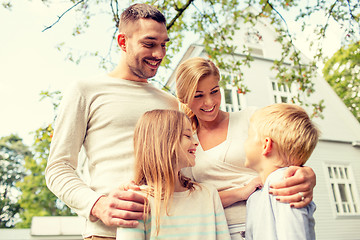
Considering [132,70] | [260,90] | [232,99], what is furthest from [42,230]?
[132,70]

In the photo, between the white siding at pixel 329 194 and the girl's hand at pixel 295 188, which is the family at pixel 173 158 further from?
the white siding at pixel 329 194

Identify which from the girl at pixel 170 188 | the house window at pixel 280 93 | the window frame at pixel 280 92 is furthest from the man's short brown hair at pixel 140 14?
the house window at pixel 280 93

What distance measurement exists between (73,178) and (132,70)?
756 millimetres

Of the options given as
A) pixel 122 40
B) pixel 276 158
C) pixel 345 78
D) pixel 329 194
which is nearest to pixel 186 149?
pixel 276 158

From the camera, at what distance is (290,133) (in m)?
1.63

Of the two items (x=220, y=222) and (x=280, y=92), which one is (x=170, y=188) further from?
(x=280, y=92)

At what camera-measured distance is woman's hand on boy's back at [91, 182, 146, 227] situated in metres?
1.46

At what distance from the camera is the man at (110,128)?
1.59 meters

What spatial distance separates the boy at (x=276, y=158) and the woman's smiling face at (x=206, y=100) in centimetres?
36

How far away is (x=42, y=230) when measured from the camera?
13.8 meters

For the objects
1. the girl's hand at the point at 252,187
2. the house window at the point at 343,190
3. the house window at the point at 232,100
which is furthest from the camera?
the house window at the point at 343,190

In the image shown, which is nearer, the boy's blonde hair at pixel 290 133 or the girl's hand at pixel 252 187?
the boy's blonde hair at pixel 290 133

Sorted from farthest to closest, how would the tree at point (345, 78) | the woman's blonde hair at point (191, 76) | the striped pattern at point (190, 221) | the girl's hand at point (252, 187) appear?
1. the tree at point (345, 78)
2. the woman's blonde hair at point (191, 76)
3. the girl's hand at point (252, 187)
4. the striped pattern at point (190, 221)

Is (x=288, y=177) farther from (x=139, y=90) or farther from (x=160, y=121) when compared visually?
(x=139, y=90)
